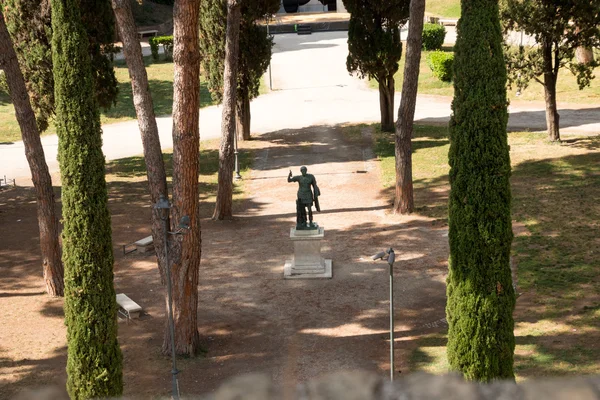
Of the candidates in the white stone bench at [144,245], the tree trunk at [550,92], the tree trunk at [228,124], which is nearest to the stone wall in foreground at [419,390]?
the white stone bench at [144,245]

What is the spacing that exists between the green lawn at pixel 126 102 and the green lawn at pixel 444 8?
20270 mm

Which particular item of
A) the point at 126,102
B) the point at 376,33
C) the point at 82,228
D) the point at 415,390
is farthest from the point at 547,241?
the point at 126,102

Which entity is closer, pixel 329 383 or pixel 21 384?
pixel 329 383

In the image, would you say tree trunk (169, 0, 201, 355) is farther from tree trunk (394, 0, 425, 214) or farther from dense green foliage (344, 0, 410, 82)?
dense green foliage (344, 0, 410, 82)

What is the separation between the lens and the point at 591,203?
21.1 m

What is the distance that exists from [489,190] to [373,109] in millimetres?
25256

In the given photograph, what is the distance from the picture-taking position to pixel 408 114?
72.4 feet

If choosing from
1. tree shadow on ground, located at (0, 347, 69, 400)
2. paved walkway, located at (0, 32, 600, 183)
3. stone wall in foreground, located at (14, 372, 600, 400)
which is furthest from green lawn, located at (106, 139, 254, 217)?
stone wall in foreground, located at (14, 372, 600, 400)

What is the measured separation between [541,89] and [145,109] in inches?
974

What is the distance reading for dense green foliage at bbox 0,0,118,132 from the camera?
2392 centimetres

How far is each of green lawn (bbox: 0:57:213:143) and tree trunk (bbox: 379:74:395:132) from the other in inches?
416

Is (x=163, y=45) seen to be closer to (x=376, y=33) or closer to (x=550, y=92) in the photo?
(x=376, y=33)

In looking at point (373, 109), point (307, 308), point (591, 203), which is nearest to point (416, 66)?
point (591, 203)

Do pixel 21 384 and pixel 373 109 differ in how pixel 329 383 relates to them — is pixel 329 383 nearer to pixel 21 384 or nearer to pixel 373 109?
pixel 21 384
